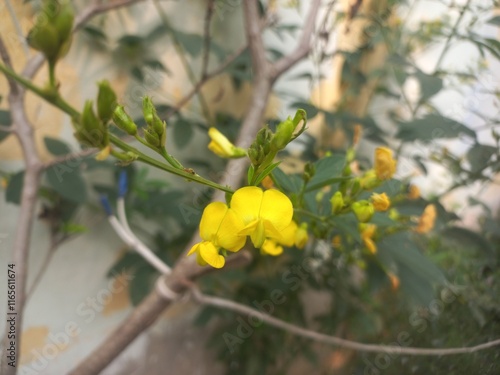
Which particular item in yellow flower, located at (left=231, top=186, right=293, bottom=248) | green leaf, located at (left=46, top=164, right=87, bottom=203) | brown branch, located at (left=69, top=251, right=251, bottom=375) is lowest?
brown branch, located at (left=69, top=251, right=251, bottom=375)

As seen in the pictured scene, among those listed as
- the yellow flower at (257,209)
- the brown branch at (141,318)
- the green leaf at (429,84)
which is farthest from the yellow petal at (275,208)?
the green leaf at (429,84)

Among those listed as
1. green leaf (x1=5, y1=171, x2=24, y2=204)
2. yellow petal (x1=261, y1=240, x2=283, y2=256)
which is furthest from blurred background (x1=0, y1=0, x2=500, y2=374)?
yellow petal (x1=261, y1=240, x2=283, y2=256)

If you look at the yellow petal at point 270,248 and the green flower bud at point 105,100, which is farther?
the yellow petal at point 270,248

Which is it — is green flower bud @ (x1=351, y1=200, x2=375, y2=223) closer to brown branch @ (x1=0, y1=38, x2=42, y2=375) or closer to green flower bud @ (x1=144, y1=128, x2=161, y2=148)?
green flower bud @ (x1=144, y1=128, x2=161, y2=148)

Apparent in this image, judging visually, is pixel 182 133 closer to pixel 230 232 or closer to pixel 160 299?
pixel 160 299

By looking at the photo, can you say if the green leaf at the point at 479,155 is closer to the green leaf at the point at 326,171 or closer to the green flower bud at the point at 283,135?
the green leaf at the point at 326,171

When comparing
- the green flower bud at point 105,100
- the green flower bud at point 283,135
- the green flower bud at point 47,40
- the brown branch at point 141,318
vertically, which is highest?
the green flower bud at point 47,40

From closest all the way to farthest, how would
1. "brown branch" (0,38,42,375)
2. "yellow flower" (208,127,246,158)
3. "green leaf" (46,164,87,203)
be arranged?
"yellow flower" (208,127,246,158) < "brown branch" (0,38,42,375) < "green leaf" (46,164,87,203)
